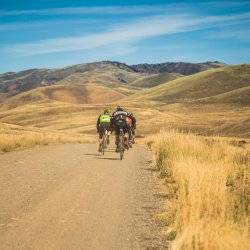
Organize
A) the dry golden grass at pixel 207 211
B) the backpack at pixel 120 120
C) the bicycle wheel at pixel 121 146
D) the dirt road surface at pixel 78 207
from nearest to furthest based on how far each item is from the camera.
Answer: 1. the dry golden grass at pixel 207 211
2. the dirt road surface at pixel 78 207
3. the bicycle wheel at pixel 121 146
4. the backpack at pixel 120 120

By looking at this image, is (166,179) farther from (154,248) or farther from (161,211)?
(154,248)

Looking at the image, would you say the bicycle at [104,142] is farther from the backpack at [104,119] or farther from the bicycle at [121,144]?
the bicycle at [121,144]

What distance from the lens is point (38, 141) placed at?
3288cm

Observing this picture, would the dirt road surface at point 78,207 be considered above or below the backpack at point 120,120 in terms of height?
below

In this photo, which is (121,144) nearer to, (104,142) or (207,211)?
(104,142)

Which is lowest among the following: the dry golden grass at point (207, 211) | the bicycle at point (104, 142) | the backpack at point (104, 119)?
the bicycle at point (104, 142)

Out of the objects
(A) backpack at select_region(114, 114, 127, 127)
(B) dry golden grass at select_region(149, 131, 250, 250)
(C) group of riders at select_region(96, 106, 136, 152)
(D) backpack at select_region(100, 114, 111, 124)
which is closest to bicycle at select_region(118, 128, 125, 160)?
(C) group of riders at select_region(96, 106, 136, 152)

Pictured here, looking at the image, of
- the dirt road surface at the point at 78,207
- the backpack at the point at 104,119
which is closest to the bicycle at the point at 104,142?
the backpack at the point at 104,119

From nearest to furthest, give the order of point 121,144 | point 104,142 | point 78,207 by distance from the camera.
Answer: point 78,207
point 121,144
point 104,142

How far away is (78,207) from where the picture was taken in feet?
34.2

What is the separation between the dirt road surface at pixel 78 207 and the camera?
7805 millimetres

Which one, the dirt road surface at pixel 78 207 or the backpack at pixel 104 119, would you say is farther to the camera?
the backpack at pixel 104 119

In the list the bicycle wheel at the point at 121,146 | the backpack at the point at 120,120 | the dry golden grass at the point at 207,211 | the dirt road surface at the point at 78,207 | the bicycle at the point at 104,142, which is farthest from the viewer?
the bicycle at the point at 104,142

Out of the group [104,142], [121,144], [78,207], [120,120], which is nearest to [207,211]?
[78,207]
